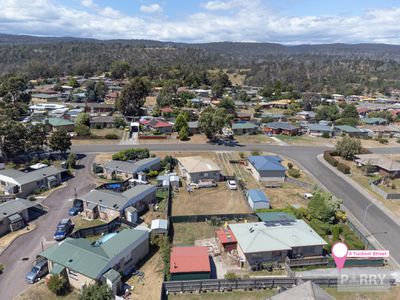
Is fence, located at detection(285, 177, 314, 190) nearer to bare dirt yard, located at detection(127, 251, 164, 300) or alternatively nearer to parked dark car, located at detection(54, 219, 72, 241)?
bare dirt yard, located at detection(127, 251, 164, 300)

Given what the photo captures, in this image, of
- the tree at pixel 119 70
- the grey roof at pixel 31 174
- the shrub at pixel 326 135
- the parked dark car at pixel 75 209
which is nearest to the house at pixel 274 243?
the parked dark car at pixel 75 209

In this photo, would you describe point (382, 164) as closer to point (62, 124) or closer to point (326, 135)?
point (326, 135)

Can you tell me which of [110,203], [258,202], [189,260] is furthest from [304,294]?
[110,203]

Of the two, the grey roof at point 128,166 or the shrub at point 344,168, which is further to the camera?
the shrub at point 344,168

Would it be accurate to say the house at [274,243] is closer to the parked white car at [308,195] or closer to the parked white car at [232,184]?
the parked white car at [308,195]

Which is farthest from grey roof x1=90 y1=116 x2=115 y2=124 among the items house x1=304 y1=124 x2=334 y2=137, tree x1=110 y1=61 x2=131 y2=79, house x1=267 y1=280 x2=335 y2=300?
tree x1=110 y1=61 x2=131 y2=79

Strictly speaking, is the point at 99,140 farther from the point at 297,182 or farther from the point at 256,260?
the point at 256,260
